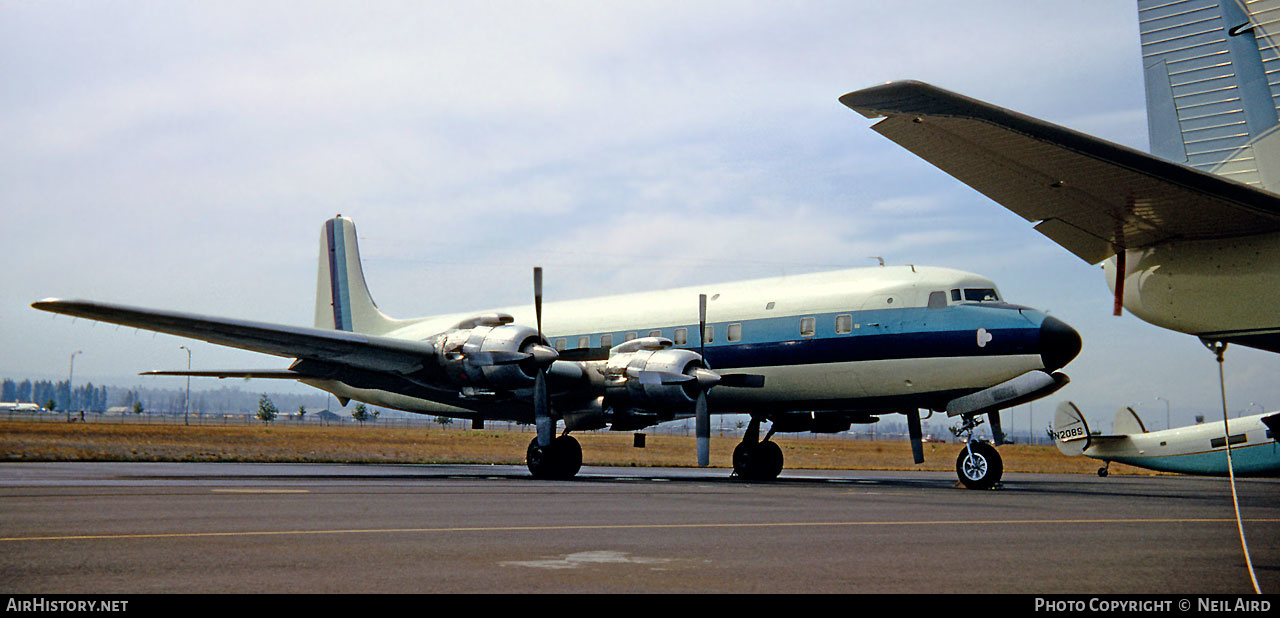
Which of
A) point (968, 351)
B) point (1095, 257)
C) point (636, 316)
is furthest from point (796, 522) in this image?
point (636, 316)

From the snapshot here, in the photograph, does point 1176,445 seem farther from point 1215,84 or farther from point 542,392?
point 1215,84

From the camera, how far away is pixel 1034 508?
1328 centimetres

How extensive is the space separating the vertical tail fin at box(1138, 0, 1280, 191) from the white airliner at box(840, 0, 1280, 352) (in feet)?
0.04

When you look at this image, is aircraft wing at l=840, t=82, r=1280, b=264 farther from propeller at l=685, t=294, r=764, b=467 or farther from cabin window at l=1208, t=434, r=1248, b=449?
cabin window at l=1208, t=434, r=1248, b=449

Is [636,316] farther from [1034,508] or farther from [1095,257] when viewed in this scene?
[1095,257]

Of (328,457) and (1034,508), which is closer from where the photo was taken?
(1034,508)

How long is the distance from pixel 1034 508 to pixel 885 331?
682cm

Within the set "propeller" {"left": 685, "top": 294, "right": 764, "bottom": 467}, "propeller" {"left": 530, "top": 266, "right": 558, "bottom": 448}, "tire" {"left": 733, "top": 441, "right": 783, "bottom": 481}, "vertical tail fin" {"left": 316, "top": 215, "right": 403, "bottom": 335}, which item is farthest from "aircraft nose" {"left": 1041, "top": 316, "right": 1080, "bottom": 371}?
"vertical tail fin" {"left": 316, "top": 215, "right": 403, "bottom": 335}

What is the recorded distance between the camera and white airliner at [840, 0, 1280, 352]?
21.1ft

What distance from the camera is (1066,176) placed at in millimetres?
6793

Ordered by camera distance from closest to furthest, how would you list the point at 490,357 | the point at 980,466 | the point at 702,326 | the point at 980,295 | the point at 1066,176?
the point at 1066,176, the point at 980,466, the point at 980,295, the point at 490,357, the point at 702,326

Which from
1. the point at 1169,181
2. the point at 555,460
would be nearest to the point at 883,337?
the point at 555,460

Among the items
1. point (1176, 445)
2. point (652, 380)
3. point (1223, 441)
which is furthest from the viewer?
point (1176, 445)

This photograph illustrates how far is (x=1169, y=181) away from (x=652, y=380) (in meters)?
14.5
